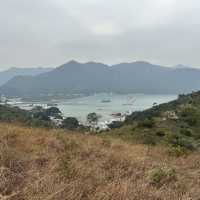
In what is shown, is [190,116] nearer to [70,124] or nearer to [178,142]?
[178,142]

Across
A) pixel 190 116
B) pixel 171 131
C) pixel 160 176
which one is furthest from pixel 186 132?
pixel 160 176

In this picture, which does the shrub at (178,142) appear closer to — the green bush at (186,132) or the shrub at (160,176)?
the green bush at (186,132)

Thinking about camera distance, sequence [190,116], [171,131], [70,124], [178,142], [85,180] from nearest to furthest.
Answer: [85,180]
[178,142]
[171,131]
[190,116]
[70,124]

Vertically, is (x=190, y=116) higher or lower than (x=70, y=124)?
higher

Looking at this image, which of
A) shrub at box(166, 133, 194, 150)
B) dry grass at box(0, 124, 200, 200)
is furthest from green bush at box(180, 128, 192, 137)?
dry grass at box(0, 124, 200, 200)

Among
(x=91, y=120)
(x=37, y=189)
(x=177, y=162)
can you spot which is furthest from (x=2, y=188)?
(x=91, y=120)

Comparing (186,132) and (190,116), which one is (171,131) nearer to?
(186,132)

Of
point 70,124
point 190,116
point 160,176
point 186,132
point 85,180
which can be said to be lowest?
point 70,124

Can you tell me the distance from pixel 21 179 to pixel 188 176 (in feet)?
9.18

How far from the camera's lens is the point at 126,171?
15.5ft

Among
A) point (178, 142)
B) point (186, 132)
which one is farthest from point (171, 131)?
point (178, 142)

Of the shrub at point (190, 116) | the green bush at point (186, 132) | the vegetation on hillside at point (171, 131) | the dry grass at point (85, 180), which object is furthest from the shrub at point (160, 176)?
the shrub at point (190, 116)

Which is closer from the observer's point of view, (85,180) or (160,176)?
(85,180)

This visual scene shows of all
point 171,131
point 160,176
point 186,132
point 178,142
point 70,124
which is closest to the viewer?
point 160,176
